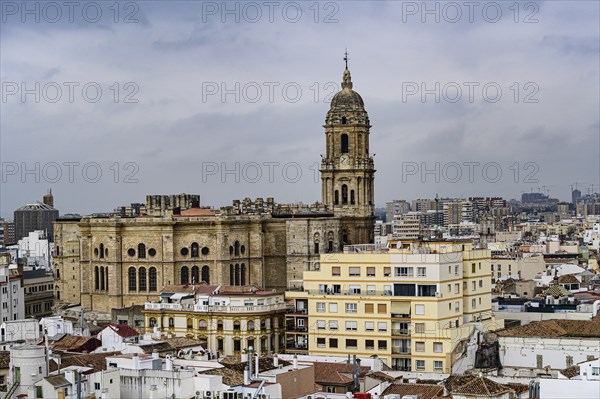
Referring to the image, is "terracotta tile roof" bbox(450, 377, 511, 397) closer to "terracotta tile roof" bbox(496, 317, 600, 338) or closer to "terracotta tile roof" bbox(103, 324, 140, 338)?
"terracotta tile roof" bbox(496, 317, 600, 338)

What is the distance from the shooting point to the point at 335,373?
54.4 metres

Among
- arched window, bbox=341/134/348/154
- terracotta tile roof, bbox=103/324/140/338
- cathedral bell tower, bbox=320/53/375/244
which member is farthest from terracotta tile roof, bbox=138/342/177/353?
arched window, bbox=341/134/348/154

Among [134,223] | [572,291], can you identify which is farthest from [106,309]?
[572,291]

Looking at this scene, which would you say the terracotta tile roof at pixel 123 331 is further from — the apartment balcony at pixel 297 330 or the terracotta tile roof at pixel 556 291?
the terracotta tile roof at pixel 556 291

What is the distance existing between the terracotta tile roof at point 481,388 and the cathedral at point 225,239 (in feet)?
118

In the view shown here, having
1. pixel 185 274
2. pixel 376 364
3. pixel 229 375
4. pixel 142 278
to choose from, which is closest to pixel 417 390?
pixel 229 375

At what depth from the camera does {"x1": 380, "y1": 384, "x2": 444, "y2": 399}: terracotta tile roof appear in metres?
49.4

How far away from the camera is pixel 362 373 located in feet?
180

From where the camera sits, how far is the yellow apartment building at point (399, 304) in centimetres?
6100

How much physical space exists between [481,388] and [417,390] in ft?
11.4

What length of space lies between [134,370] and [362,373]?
40.4 feet

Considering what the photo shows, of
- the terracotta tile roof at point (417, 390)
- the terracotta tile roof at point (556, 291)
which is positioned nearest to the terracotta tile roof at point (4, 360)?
the terracotta tile roof at point (417, 390)

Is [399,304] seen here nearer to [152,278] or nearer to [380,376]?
[380,376]

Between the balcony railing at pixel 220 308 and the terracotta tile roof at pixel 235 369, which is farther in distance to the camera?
the balcony railing at pixel 220 308
